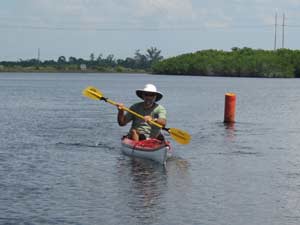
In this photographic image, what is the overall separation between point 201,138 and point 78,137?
4381 millimetres

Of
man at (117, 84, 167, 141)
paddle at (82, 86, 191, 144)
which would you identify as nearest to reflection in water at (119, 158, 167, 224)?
man at (117, 84, 167, 141)

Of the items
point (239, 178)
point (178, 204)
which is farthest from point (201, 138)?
Result: point (178, 204)

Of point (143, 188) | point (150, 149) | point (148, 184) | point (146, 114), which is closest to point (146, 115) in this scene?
point (146, 114)

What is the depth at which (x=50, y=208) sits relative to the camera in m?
15.8

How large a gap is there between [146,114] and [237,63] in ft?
→ 433

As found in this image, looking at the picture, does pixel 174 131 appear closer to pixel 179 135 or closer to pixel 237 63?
pixel 179 135

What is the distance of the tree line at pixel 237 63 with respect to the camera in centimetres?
14462

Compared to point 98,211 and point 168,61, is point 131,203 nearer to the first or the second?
point 98,211

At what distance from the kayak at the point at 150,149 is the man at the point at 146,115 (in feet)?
0.90

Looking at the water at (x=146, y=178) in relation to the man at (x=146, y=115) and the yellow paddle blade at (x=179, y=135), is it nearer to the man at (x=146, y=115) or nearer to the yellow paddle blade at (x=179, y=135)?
the yellow paddle blade at (x=179, y=135)

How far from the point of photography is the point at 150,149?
21359 millimetres

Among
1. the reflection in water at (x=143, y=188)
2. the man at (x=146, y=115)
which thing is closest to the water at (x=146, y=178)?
the reflection in water at (x=143, y=188)

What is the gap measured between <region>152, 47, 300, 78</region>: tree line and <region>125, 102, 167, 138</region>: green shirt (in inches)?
4852

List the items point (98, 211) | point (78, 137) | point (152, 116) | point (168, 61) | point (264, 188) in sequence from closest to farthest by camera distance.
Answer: point (98, 211)
point (264, 188)
point (152, 116)
point (78, 137)
point (168, 61)
